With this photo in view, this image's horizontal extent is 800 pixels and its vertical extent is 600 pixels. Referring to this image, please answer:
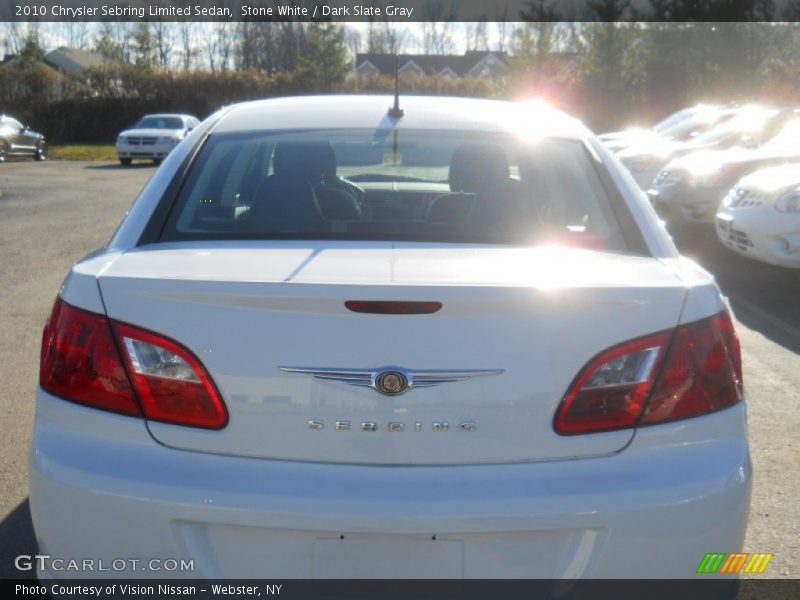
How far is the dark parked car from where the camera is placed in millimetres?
30156

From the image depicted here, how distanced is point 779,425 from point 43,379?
155 inches

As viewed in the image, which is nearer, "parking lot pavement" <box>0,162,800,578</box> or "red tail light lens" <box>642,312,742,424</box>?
"red tail light lens" <box>642,312,742,424</box>

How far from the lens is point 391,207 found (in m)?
3.95

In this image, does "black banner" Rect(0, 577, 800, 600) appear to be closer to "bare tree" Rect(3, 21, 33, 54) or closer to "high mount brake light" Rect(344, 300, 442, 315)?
"high mount brake light" Rect(344, 300, 442, 315)

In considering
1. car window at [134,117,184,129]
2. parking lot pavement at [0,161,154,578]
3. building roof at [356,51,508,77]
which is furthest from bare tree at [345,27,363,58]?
parking lot pavement at [0,161,154,578]

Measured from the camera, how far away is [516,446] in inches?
91.1

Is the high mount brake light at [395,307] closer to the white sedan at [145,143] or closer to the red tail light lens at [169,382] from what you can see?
the red tail light lens at [169,382]

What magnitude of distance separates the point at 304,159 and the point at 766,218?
20.5ft

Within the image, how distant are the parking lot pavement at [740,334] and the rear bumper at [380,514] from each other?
0.91 feet

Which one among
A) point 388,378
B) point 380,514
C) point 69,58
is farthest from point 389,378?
point 69,58

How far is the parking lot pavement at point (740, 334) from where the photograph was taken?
3.87m

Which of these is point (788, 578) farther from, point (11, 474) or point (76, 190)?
point (76, 190)

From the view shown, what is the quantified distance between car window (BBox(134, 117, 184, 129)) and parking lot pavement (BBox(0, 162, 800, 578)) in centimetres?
1496

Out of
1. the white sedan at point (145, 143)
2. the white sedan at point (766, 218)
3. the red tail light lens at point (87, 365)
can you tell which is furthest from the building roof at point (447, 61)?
the red tail light lens at point (87, 365)
